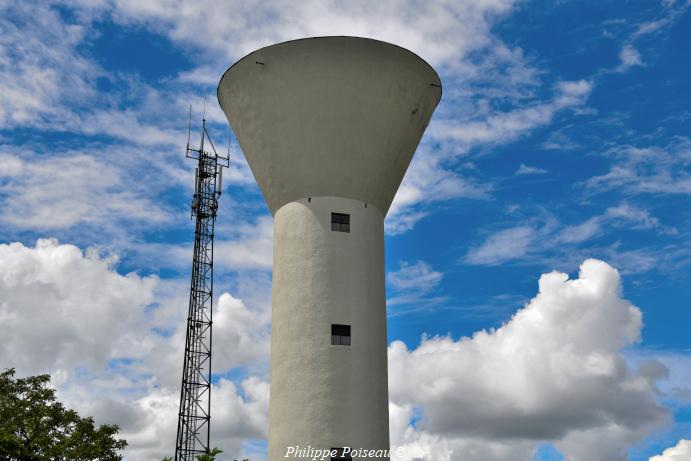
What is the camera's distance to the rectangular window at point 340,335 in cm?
2273

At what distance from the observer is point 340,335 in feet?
74.9

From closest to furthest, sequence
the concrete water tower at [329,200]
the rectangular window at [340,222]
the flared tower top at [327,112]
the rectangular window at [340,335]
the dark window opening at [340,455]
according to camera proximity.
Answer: the dark window opening at [340,455]
the concrete water tower at [329,200]
the rectangular window at [340,335]
the flared tower top at [327,112]
the rectangular window at [340,222]

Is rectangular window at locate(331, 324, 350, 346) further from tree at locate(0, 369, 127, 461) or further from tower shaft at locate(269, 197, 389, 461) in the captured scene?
Answer: tree at locate(0, 369, 127, 461)

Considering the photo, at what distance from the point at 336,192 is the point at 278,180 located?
2028mm

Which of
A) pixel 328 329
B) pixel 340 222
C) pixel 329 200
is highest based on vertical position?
pixel 329 200

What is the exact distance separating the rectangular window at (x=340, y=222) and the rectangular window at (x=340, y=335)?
125 inches

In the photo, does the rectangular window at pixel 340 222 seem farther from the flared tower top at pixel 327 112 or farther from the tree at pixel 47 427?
the tree at pixel 47 427

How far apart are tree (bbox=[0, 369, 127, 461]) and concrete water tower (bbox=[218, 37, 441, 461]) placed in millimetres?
13544

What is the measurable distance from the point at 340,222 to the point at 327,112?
11.7ft

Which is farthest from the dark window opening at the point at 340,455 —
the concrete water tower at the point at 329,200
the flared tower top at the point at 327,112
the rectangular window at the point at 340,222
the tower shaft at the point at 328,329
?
Answer: the flared tower top at the point at 327,112

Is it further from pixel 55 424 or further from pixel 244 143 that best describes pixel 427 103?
pixel 55 424

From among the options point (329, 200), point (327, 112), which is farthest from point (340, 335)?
point (327, 112)

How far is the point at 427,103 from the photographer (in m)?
25.9

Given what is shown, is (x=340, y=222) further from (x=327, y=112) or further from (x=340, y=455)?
(x=340, y=455)
